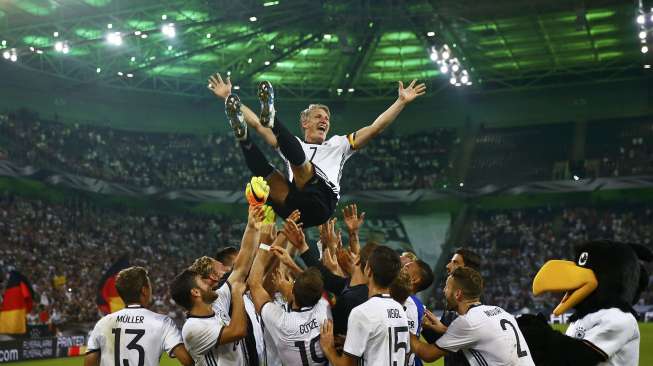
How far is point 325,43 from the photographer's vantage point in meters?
35.8

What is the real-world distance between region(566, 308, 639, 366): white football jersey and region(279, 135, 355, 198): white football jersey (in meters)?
3.26

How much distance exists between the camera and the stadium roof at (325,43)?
30500 millimetres

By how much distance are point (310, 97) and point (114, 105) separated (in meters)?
9.86

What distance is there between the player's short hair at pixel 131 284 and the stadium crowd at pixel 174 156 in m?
29.5

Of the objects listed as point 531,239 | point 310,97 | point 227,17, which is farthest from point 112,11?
point 531,239

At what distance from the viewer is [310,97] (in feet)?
140

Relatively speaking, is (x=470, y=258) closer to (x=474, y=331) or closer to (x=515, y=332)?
(x=474, y=331)

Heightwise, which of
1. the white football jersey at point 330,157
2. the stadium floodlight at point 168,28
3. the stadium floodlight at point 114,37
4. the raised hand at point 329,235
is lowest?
the raised hand at point 329,235

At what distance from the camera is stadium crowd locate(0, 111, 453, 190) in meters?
35.5

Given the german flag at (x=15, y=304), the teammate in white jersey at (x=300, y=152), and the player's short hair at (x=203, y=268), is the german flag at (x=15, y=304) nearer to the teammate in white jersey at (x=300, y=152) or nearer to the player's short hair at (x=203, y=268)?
the teammate in white jersey at (x=300, y=152)

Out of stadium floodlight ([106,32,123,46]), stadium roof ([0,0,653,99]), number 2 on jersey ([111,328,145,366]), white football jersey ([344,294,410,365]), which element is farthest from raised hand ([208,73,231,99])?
stadium floodlight ([106,32,123,46])

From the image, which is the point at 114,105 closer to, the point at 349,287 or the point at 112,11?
the point at 112,11

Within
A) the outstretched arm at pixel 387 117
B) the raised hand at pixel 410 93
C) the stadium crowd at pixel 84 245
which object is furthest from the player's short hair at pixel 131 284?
the stadium crowd at pixel 84 245

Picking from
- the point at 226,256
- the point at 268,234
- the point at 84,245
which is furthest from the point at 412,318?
the point at 84,245
